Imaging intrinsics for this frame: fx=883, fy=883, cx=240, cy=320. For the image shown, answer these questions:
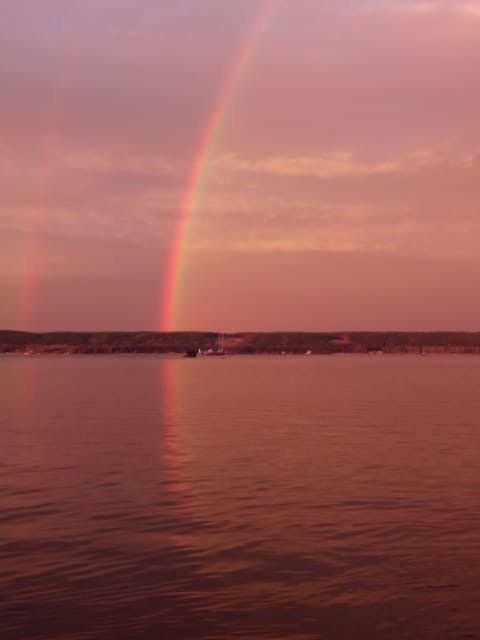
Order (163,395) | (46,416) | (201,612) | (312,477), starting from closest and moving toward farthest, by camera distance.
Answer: (201,612), (312,477), (46,416), (163,395)

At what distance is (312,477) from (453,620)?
14834mm

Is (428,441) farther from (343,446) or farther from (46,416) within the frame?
(46,416)

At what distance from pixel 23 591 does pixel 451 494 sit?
14.2 metres

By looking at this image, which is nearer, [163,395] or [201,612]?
[201,612]

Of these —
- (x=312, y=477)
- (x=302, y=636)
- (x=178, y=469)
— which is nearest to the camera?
(x=302, y=636)

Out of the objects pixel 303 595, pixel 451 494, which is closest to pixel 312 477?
pixel 451 494

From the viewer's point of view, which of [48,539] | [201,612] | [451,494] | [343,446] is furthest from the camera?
[343,446]

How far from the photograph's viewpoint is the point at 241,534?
20953mm

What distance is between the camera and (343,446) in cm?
3822

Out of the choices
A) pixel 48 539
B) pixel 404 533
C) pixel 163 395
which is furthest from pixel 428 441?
pixel 163 395

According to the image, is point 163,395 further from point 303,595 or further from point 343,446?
point 303,595

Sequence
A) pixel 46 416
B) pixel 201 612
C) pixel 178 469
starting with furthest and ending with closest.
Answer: pixel 46 416 → pixel 178 469 → pixel 201 612

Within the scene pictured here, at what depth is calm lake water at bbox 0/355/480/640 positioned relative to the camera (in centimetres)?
1480

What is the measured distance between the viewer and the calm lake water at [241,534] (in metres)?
14.8
